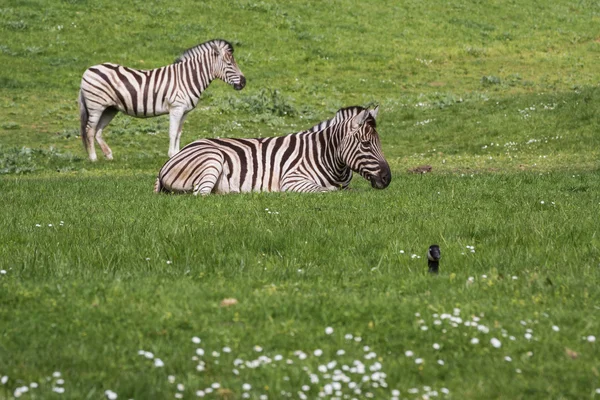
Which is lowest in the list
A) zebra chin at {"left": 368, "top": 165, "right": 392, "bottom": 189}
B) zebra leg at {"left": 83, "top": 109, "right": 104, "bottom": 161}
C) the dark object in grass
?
the dark object in grass

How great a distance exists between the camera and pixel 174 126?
23.3 m

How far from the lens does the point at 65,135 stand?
27906mm

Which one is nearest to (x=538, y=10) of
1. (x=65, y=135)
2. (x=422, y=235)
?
(x=65, y=135)

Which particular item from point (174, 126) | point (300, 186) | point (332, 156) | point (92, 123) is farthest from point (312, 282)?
point (92, 123)

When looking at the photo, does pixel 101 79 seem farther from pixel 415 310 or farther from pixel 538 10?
pixel 538 10

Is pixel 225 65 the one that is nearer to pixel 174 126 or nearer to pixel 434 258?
pixel 174 126

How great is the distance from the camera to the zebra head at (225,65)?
24219 millimetres

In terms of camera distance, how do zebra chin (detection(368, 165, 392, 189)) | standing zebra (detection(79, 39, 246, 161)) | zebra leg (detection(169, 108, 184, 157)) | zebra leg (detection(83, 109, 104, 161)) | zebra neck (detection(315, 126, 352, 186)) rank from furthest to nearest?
standing zebra (detection(79, 39, 246, 161))
zebra leg (detection(83, 109, 104, 161))
zebra leg (detection(169, 108, 184, 157))
zebra neck (detection(315, 126, 352, 186))
zebra chin (detection(368, 165, 392, 189))

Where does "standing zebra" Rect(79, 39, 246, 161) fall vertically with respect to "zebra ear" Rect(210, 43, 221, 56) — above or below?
below

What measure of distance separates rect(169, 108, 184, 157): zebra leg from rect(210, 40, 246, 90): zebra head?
65.0 inches

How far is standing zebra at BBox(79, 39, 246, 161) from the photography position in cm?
2344

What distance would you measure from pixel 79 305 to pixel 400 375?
8.82 feet

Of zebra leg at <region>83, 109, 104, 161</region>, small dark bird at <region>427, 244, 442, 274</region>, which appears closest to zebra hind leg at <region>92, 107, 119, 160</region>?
zebra leg at <region>83, 109, 104, 161</region>

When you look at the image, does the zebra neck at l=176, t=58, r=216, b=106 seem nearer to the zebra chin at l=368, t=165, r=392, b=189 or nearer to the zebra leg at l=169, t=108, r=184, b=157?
the zebra leg at l=169, t=108, r=184, b=157
